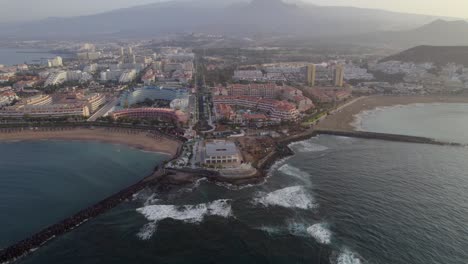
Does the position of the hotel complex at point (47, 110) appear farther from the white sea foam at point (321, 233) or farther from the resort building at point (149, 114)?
the white sea foam at point (321, 233)

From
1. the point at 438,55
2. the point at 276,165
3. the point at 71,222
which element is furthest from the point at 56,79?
the point at 438,55

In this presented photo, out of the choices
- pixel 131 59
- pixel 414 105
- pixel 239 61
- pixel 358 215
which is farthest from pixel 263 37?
pixel 358 215

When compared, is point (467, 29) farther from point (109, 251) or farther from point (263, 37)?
point (109, 251)

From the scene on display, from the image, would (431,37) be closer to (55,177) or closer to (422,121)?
(422,121)

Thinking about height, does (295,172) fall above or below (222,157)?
below

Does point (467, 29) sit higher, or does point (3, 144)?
point (467, 29)

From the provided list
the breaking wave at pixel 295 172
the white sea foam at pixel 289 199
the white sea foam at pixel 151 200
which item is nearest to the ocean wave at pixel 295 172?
the breaking wave at pixel 295 172
